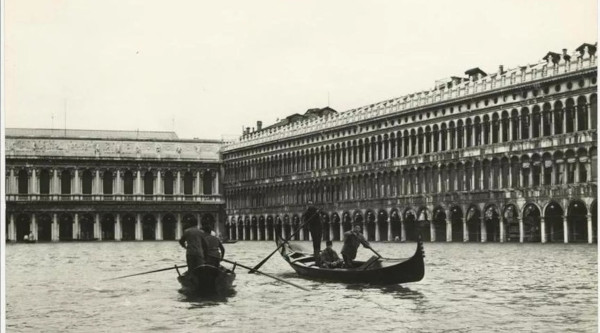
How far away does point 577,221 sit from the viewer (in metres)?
46.8

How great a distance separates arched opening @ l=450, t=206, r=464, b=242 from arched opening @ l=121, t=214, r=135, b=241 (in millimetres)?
26214

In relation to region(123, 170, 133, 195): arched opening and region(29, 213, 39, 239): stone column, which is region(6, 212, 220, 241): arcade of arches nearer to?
region(29, 213, 39, 239): stone column

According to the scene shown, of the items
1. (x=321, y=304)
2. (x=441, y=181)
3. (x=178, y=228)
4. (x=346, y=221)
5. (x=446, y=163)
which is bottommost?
(x=321, y=304)

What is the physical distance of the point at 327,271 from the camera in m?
23.1

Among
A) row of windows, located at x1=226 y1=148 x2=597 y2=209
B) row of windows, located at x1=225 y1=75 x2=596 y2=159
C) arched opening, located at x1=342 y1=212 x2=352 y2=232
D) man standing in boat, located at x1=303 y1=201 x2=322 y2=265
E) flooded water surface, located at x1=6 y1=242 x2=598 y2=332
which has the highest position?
row of windows, located at x1=225 y1=75 x2=596 y2=159

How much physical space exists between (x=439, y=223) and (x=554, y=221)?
10.2 m

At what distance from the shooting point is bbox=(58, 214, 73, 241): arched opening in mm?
70994

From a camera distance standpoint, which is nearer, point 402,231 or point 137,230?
point 402,231

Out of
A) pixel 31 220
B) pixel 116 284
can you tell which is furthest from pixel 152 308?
pixel 31 220

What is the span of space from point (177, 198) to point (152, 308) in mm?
49554

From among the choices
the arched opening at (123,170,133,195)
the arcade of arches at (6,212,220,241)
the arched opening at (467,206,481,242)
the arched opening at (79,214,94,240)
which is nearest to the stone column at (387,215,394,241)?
the arched opening at (467,206,481,242)

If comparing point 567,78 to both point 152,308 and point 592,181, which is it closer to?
point 592,181

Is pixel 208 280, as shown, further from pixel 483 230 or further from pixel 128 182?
pixel 128 182

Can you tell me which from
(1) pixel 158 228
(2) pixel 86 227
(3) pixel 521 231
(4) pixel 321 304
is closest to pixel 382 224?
(3) pixel 521 231
